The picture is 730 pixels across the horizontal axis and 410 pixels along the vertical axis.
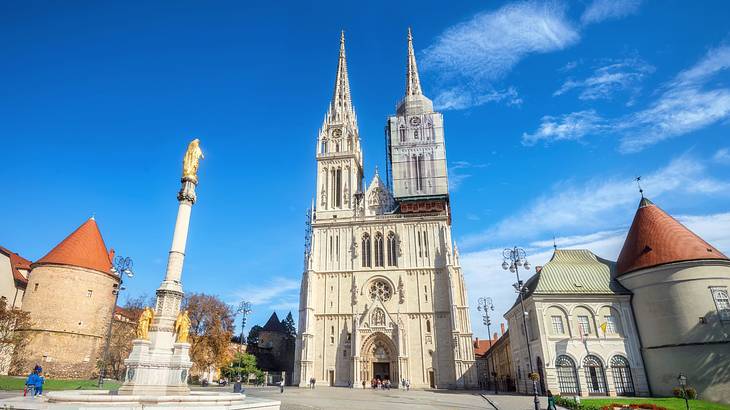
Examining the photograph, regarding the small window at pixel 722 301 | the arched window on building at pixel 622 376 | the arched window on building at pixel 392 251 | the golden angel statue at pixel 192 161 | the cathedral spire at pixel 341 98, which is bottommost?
the arched window on building at pixel 622 376

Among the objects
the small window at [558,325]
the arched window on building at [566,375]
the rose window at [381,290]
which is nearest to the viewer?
the arched window on building at [566,375]

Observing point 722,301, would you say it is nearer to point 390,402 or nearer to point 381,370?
point 390,402

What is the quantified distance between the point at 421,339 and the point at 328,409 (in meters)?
24.2

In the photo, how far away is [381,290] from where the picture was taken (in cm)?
4172

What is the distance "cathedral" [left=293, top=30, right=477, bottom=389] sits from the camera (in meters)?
38.4

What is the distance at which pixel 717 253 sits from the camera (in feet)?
92.9

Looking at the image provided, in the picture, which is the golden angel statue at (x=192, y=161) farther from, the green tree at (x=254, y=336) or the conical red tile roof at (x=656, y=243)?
the green tree at (x=254, y=336)

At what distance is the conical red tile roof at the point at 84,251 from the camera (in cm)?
3494

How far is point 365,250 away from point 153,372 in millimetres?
31166

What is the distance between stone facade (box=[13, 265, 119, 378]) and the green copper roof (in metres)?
36.3

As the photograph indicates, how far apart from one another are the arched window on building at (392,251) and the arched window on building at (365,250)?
2294 mm

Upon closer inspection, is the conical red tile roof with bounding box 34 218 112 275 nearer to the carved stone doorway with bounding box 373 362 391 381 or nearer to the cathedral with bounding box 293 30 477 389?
the cathedral with bounding box 293 30 477 389

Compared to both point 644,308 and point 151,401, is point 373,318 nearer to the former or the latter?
point 644,308

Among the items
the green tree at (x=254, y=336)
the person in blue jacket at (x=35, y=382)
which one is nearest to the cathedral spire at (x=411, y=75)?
the green tree at (x=254, y=336)
